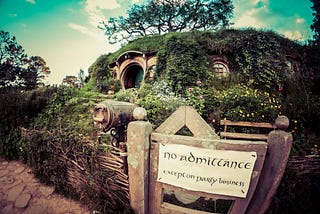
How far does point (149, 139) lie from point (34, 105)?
5.85 m

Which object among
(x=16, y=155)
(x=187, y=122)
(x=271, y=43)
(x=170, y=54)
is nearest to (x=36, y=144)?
(x=16, y=155)

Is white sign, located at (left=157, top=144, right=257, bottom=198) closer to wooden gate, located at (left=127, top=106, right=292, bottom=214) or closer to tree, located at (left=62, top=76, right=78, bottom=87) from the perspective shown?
wooden gate, located at (left=127, top=106, right=292, bottom=214)

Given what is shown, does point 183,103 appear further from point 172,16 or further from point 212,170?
point 172,16

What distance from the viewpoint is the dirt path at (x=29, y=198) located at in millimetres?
2586

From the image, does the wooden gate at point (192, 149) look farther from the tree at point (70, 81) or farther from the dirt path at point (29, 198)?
the tree at point (70, 81)

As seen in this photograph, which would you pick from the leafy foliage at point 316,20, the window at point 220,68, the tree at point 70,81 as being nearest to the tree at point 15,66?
the tree at point 70,81

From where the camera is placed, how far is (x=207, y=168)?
1.50m

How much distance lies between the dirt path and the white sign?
6.63 feet

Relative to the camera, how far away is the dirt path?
8.48ft

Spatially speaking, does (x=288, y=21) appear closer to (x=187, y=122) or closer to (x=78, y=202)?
(x=187, y=122)

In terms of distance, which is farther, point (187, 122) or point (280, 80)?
point (280, 80)

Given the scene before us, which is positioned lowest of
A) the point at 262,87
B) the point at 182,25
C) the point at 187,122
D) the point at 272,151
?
the point at 272,151

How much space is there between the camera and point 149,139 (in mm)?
1672

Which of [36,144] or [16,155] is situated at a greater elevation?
[36,144]
